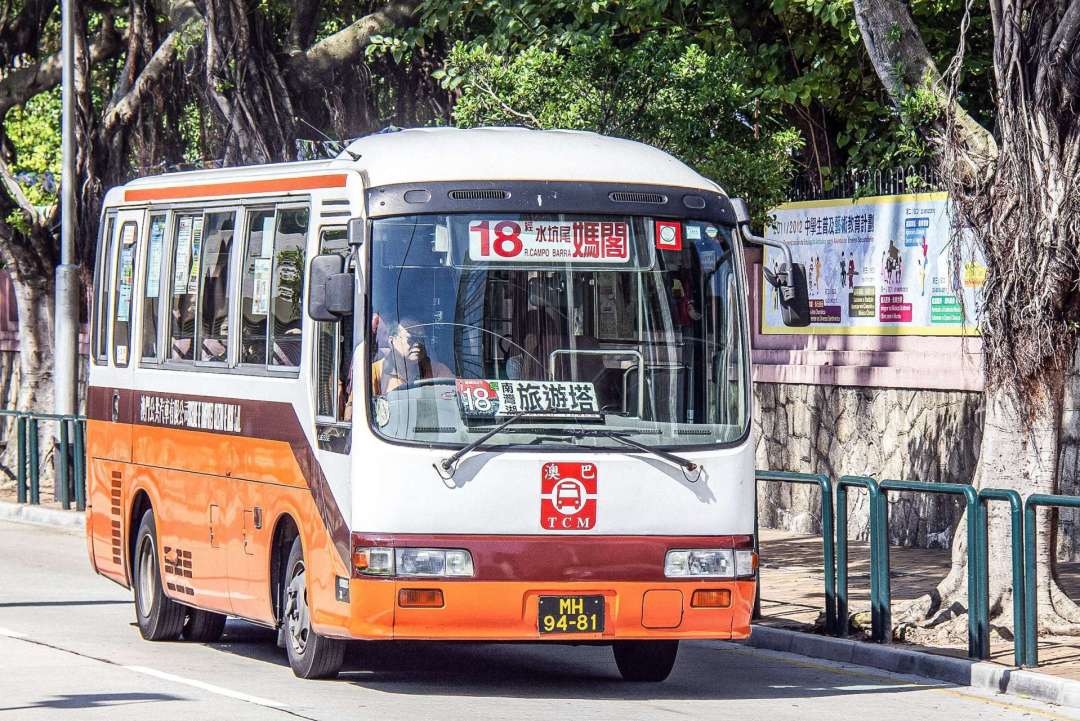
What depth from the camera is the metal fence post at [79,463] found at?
69.7 ft

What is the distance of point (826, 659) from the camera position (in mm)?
12094

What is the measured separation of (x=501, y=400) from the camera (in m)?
9.65

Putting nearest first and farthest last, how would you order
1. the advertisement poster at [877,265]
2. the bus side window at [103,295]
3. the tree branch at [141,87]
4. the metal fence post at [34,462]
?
1. the bus side window at [103,295]
2. the advertisement poster at [877,265]
3. the metal fence post at [34,462]
4. the tree branch at [141,87]

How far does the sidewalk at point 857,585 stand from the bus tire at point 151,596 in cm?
393

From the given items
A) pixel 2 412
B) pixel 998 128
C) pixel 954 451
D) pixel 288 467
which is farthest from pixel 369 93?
pixel 288 467

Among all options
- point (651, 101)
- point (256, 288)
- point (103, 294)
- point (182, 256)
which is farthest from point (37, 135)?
point (256, 288)

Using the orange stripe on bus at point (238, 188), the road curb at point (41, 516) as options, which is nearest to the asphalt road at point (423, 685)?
the orange stripe on bus at point (238, 188)

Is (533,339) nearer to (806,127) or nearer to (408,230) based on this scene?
(408,230)

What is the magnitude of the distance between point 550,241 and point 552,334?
0.50m

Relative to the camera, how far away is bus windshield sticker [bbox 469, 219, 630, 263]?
9852 mm

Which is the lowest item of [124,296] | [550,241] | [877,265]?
[124,296]

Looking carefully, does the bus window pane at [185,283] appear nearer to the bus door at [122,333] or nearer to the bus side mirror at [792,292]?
the bus door at [122,333]

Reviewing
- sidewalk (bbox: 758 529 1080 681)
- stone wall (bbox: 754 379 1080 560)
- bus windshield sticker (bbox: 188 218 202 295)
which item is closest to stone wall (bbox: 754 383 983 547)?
stone wall (bbox: 754 379 1080 560)

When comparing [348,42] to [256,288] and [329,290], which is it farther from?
[329,290]
